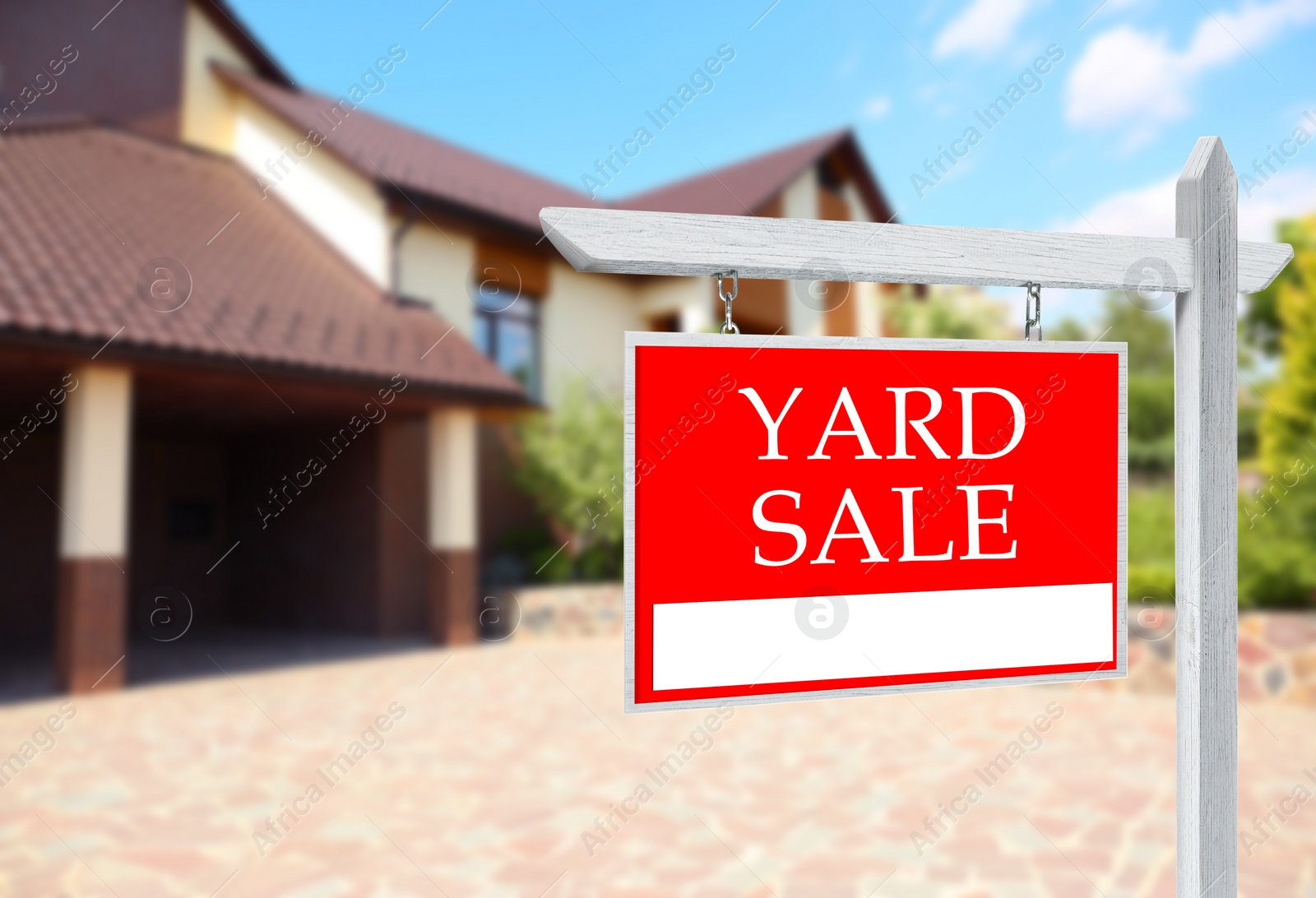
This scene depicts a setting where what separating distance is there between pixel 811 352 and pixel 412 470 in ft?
37.9

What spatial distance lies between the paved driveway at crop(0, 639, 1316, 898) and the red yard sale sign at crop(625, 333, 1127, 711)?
106 inches

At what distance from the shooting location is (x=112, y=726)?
7148mm

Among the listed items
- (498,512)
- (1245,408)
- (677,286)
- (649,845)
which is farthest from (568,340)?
(1245,408)

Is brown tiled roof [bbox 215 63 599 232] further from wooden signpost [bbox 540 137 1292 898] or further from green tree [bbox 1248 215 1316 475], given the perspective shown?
wooden signpost [bbox 540 137 1292 898]

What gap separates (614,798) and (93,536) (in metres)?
6.08

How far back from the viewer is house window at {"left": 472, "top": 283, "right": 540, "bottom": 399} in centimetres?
1410

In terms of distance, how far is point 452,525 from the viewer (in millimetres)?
11555

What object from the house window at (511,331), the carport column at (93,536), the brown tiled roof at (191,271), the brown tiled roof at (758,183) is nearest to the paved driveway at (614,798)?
the carport column at (93,536)

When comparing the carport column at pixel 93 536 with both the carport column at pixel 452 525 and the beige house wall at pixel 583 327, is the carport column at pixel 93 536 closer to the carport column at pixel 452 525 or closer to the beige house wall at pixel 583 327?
the carport column at pixel 452 525

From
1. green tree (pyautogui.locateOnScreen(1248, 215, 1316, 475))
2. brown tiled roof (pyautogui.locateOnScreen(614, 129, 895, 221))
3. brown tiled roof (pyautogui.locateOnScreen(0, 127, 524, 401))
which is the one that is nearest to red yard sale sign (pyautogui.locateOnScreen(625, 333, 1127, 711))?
brown tiled roof (pyautogui.locateOnScreen(0, 127, 524, 401))

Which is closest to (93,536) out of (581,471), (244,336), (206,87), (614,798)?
(244,336)

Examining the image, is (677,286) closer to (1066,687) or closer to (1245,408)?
(1066,687)

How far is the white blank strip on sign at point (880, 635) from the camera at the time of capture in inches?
66.9

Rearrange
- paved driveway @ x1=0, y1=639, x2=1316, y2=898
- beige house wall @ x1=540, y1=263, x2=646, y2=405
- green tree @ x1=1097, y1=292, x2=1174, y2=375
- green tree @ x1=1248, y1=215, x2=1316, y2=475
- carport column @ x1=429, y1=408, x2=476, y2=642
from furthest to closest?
green tree @ x1=1097, y1=292, x2=1174, y2=375
beige house wall @ x1=540, y1=263, x2=646, y2=405
green tree @ x1=1248, y1=215, x2=1316, y2=475
carport column @ x1=429, y1=408, x2=476, y2=642
paved driveway @ x1=0, y1=639, x2=1316, y2=898
